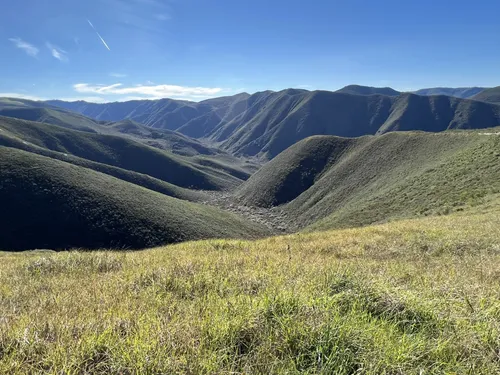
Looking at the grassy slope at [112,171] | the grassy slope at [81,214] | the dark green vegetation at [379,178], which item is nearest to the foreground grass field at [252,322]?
the dark green vegetation at [379,178]

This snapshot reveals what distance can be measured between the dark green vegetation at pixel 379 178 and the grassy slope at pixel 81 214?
28738 mm

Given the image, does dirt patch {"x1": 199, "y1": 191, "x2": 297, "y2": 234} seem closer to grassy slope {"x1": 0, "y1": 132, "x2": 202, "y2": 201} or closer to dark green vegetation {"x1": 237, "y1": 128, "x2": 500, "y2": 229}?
dark green vegetation {"x1": 237, "y1": 128, "x2": 500, "y2": 229}

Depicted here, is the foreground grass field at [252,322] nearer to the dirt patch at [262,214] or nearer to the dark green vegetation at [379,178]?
the dark green vegetation at [379,178]

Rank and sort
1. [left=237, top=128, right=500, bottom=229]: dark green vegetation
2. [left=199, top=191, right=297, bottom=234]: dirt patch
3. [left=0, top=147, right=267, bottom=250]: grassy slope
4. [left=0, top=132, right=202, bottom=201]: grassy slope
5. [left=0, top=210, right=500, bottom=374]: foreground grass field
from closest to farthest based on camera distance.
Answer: [left=0, top=210, right=500, bottom=374]: foreground grass field < [left=237, top=128, right=500, bottom=229]: dark green vegetation < [left=0, top=147, right=267, bottom=250]: grassy slope < [left=199, top=191, right=297, bottom=234]: dirt patch < [left=0, top=132, right=202, bottom=201]: grassy slope

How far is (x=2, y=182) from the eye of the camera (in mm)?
83312

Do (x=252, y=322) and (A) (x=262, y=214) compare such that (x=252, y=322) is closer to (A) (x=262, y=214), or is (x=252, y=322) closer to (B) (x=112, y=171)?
(A) (x=262, y=214)

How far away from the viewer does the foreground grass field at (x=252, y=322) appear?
312 centimetres

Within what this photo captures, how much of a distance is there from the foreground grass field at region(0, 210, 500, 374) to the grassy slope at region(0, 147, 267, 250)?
239 ft

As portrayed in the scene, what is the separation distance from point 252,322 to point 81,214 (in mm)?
88020

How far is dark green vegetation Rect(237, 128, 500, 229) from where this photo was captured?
1804 inches

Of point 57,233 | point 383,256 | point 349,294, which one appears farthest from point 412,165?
point 57,233

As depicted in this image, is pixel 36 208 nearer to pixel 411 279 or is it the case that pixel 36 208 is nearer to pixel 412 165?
pixel 411 279

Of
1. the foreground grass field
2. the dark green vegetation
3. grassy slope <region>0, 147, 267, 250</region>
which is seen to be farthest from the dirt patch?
the foreground grass field

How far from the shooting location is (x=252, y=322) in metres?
3.80
